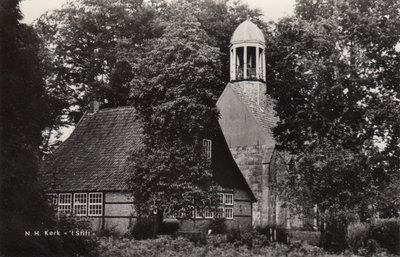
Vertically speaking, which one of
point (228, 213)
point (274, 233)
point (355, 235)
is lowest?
point (274, 233)

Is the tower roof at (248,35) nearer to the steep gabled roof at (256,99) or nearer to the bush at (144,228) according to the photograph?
the steep gabled roof at (256,99)

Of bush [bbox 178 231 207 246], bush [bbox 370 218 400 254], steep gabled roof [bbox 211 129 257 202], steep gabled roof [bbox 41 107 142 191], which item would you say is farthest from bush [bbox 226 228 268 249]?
steep gabled roof [bbox 211 129 257 202]

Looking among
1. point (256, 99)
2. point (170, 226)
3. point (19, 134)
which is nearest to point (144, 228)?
point (170, 226)

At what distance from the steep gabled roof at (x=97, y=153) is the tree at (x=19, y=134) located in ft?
37.8

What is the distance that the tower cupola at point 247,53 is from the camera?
41438mm

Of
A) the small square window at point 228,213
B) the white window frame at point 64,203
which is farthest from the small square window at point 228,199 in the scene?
the white window frame at point 64,203

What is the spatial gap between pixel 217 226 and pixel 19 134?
16.6 m

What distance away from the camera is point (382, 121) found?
2942cm

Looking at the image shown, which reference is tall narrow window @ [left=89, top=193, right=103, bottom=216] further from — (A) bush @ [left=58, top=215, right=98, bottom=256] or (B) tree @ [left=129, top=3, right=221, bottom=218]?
(A) bush @ [left=58, top=215, right=98, bottom=256]

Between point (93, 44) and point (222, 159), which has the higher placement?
point (93, 44)

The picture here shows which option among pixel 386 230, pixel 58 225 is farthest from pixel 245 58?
pixel 58 225

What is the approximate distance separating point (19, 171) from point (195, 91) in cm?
1102

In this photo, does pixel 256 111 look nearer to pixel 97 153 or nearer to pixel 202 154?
pixel 97 153

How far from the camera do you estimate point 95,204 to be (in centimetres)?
3250
